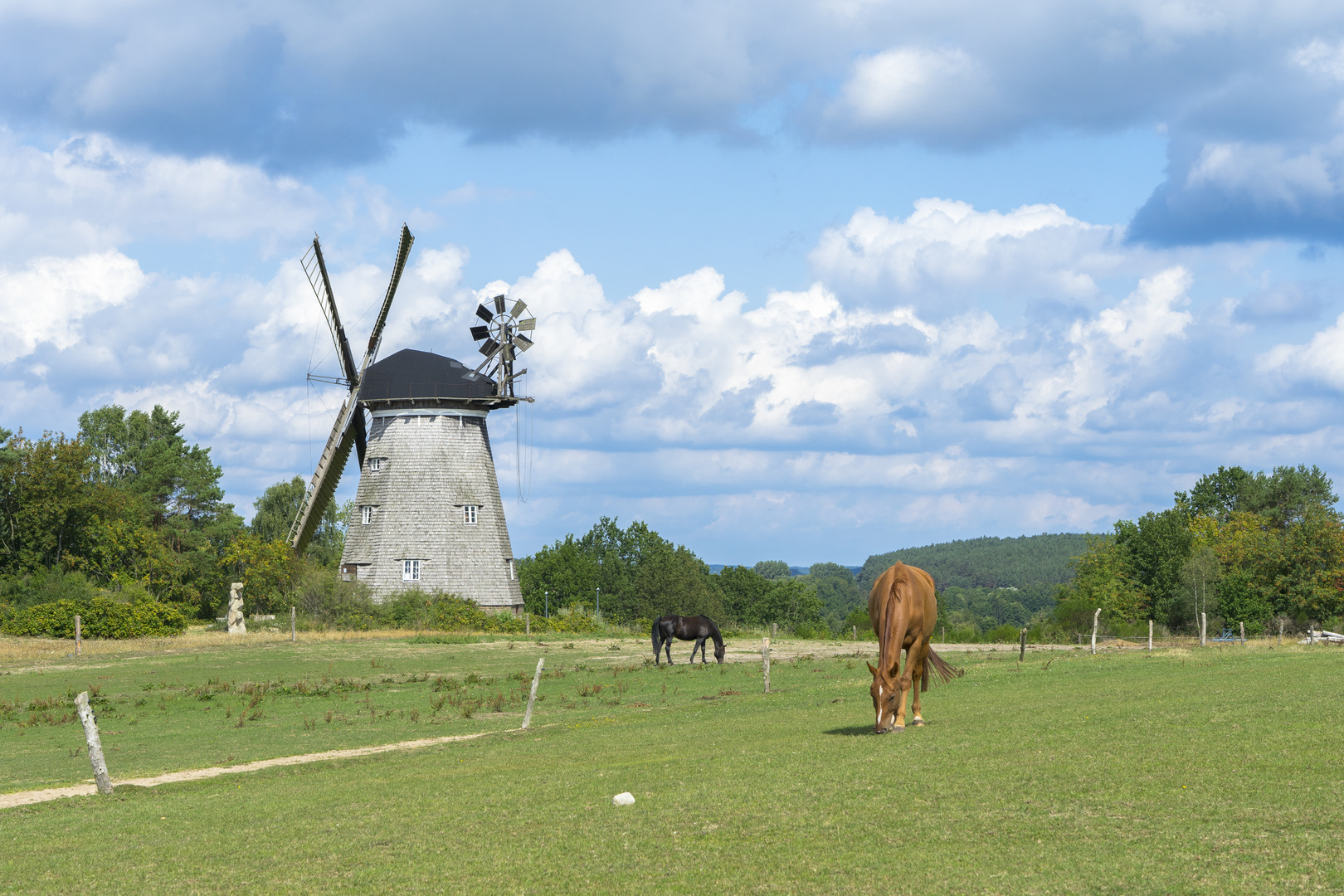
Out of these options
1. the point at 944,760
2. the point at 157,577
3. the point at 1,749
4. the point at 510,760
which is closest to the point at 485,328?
the point at 157,577

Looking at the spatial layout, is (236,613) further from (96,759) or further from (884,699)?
(884,699)

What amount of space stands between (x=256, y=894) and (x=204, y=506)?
302ft

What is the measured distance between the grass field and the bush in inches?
1443

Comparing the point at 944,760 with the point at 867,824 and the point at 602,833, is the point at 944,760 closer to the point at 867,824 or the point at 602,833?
the point at 867,824

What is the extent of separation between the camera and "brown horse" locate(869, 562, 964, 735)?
715 inches

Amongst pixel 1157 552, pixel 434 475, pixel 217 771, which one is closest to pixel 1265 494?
pixel 1157 552

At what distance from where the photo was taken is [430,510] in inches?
2736

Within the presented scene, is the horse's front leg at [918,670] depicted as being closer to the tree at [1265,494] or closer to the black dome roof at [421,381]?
the black dome roof at [421,381]

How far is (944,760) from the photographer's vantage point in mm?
14922

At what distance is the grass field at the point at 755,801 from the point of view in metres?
10.1

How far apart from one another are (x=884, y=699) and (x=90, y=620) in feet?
182

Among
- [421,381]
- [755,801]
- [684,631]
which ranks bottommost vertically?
[755,801]

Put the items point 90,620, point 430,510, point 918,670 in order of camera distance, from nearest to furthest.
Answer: point 918,670 → point 90,620 → point 430,510

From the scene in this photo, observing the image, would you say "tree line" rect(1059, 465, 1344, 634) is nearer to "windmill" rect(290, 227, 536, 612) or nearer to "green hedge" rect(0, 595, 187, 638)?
"windmill" rect(290, 227, 536, 612)
